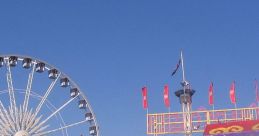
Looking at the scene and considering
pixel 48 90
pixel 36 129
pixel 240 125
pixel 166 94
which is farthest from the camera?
pixel 166 94

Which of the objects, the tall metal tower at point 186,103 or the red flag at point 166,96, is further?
the red flag at point 166,96

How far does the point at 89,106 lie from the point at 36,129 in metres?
6.30

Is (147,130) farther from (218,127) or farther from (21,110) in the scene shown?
(21,110)

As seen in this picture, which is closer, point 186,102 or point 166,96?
point 186,102

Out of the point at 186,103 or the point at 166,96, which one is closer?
the point at 186,103

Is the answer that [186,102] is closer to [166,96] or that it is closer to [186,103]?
[186,103]

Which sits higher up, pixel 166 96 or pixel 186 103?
pixel 166 96

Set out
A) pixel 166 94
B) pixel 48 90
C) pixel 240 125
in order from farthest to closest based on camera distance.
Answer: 1. pixel 166 94
2. pixel 240 125
3. pixel 48 90

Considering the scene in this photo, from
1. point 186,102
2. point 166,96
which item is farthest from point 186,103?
point 166,96

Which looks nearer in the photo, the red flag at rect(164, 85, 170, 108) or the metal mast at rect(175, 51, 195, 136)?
the metal mast at rect(175, 51, 195, 136)

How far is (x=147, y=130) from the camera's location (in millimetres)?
54469

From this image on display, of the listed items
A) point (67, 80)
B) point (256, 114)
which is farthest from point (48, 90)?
point (256, 114)

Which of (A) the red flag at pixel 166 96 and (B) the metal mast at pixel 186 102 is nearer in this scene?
(B) the metal mast at pixel 186 102

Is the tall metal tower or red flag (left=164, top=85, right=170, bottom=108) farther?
red flag (left=164, top=85, right=170, bottom=108)
